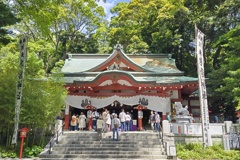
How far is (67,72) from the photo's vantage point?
710 inches

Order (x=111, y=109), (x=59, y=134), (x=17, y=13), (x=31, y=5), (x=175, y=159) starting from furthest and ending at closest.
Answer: (x=111, y=109) < (x=59, y=134) < (x=175, y=159) < (x=17, y=13) < (x=31, y=5)

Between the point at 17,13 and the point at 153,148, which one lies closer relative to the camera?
the point at 17,13

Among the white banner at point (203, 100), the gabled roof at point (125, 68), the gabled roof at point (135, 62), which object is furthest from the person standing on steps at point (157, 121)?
the gabled roof at point (135, 62)

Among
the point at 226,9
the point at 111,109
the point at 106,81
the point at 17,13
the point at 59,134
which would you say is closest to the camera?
the point at 17,13

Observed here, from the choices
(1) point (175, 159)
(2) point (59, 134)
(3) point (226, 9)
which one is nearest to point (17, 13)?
(2) point (59, 134)

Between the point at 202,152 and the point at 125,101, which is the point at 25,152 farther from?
the point at 202,152

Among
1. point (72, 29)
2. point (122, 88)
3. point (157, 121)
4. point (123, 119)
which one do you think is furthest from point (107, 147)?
point (72, 29)

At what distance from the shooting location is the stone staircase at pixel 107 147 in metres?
9.83

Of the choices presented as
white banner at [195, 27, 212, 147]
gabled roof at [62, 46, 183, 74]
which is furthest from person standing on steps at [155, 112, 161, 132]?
gabled roof at [62, 46, 183, 74]

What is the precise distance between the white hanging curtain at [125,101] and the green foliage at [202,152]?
179 inches

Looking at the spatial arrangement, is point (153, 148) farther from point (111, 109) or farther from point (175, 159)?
point (111, 109)

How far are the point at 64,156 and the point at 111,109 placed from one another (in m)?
8.02

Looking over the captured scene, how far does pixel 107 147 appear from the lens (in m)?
10.5

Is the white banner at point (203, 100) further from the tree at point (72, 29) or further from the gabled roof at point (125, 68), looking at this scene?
the tree at point (72, 29)
